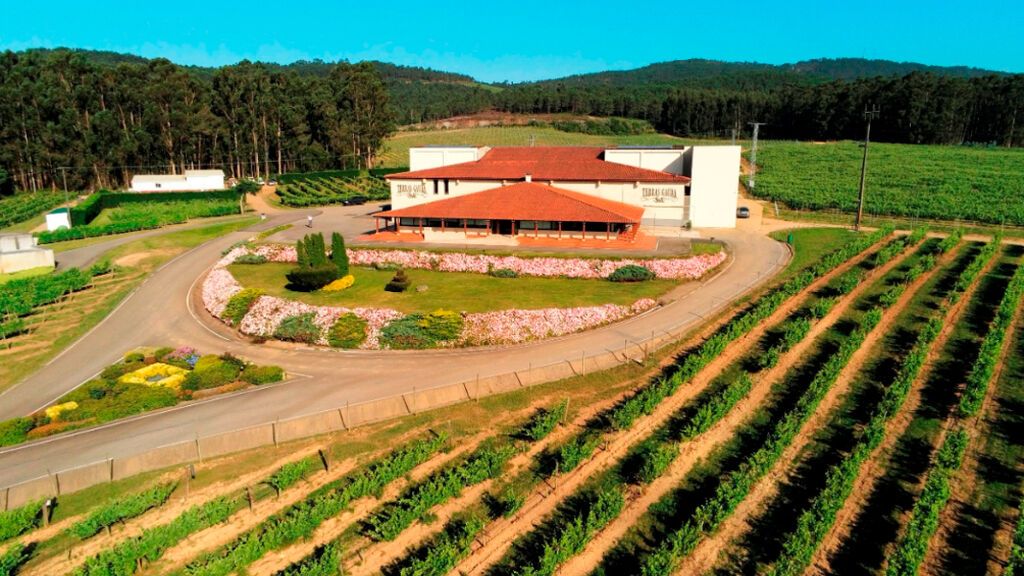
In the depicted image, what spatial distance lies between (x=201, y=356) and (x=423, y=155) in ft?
139

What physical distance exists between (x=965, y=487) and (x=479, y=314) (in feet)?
71.5

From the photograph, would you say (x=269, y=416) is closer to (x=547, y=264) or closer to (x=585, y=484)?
(x=585, y=484)

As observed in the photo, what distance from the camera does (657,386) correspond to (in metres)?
25.0

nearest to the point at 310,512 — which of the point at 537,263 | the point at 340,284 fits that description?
the point at 340,284

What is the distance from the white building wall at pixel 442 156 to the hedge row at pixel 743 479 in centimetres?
4787

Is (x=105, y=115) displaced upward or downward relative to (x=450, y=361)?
upward

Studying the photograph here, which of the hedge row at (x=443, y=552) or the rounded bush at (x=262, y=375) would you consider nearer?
the hedge row at (x=443, y=552)

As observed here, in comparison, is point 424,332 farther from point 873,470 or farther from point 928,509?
point 928,509

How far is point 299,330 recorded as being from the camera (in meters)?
32.7

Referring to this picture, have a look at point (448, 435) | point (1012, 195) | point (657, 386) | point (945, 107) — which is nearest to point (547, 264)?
point (657, 386)

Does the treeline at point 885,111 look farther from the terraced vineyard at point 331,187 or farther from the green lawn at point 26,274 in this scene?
the green lawn at point 26,274

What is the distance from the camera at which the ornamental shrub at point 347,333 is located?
3170 cm

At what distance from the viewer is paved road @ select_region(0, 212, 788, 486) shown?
2291cm

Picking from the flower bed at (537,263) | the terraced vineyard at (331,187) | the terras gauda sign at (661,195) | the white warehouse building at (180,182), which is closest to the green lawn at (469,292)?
the flower bed at (537,263)
